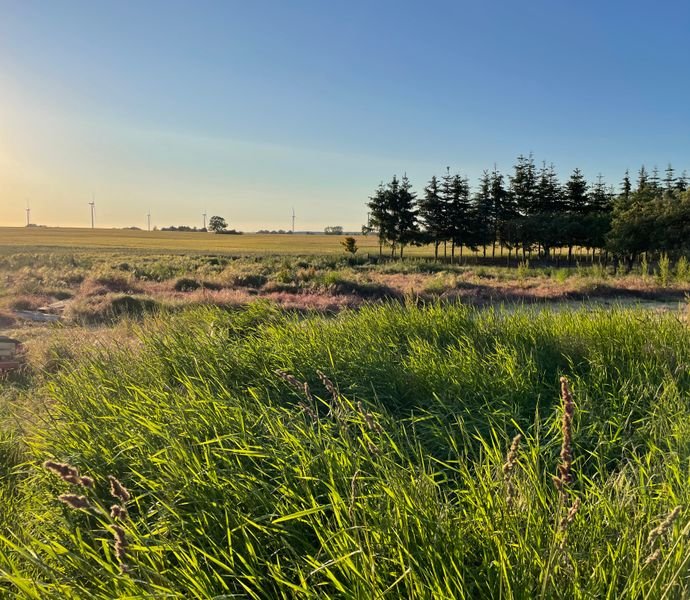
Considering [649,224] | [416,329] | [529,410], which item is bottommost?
[529,410]

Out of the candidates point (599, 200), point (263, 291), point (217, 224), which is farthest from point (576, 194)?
point (217, 224)

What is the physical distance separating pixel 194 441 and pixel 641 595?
7.76ft

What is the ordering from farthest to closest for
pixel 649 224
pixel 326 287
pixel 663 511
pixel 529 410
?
pixel 649 224, pixel 326 287, pixel 529 410, pixel 663 511

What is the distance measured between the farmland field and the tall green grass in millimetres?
19

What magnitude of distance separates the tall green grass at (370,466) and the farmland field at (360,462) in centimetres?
2

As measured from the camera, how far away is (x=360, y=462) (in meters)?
2.38

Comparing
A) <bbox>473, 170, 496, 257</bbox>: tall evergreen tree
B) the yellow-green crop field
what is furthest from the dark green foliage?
<bbox>473, 170, 496, 257</bbox>: tall evergreen tree

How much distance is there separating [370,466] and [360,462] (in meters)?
0.26

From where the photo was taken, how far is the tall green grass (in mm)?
1804

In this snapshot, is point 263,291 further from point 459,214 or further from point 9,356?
point 459,214

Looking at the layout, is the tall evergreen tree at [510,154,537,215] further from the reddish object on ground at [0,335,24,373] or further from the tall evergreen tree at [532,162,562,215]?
the reddish object on ground at [0,335,24,373]

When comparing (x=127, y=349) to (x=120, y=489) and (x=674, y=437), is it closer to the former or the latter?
(x=120, y=489)

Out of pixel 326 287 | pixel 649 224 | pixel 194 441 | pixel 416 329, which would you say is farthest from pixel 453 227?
pixel 194 441

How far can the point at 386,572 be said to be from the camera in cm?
177
